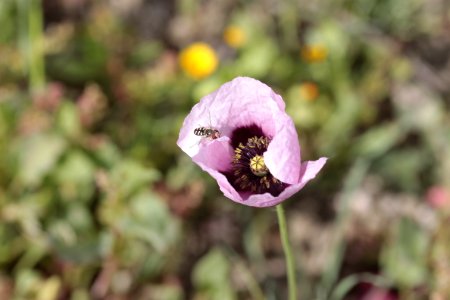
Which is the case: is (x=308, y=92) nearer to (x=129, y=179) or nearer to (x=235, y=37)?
(x=235, y=37)

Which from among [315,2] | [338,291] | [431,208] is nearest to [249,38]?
[315,2]

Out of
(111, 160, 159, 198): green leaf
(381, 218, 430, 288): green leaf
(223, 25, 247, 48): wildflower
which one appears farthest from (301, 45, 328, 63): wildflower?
(111, 160, 159, 198): green leaf

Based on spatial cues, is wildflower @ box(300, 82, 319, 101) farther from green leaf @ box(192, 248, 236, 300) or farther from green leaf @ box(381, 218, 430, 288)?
green leaf @ box(192, 248, 236, 300)

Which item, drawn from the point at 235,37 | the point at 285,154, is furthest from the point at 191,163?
the point at 285,154

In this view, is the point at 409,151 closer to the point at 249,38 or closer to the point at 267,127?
the point at 249,38

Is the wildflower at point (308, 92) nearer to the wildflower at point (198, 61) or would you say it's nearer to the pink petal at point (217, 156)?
the wildflower at point (198, 61)

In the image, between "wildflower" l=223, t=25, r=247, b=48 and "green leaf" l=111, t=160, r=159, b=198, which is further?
"wildflower" l=223, t=25, r=247, b=48

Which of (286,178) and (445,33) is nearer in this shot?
(286,178)
